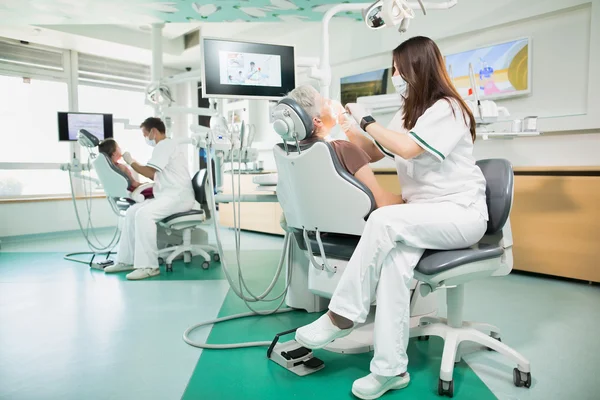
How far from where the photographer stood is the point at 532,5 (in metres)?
3.36

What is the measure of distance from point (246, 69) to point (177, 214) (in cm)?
141

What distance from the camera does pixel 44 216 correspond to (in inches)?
218

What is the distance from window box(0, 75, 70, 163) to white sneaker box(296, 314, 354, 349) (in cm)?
578

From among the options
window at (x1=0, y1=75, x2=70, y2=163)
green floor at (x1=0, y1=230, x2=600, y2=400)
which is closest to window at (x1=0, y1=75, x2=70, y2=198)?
window at (x1=0, y1=75, x2=70, y2=163)

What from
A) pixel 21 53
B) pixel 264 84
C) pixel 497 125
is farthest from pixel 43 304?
pixel 21 53

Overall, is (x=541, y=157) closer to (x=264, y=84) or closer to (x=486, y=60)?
(x=486, y=60)

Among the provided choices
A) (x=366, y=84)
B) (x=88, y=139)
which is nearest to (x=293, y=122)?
(x=88, y=139)

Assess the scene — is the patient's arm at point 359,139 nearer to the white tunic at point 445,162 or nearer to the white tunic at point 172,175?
the white tunic at point 445,162

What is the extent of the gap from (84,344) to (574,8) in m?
3.87

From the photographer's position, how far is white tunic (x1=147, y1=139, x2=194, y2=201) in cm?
348

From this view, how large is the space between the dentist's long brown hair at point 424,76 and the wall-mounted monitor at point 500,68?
72.0 inches

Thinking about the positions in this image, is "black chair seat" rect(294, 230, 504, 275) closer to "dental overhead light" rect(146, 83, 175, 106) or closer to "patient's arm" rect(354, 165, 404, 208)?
"patient's arm" rect(354, 165, 404, 208)

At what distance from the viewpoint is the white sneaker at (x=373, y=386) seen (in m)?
1.45

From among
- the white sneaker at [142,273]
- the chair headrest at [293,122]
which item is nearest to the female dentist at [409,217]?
the chair headrest at [293,122]
